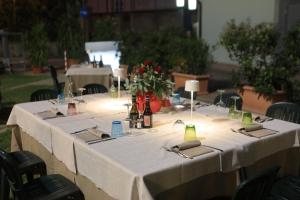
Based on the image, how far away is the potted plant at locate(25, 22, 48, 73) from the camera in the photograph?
12289 mm

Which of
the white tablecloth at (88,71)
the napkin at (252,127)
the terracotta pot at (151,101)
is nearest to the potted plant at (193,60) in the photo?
the white tablecloth at (88,71)

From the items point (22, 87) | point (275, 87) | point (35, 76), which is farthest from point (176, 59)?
point (35, 76)

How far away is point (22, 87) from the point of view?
9.60 metres

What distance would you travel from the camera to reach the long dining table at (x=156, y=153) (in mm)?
2268

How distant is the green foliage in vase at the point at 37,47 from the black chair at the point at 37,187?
10096 millimetres

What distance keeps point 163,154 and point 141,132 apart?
499 mm

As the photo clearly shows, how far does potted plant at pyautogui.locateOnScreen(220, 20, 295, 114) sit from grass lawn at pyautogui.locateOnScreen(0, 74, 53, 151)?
4.00m

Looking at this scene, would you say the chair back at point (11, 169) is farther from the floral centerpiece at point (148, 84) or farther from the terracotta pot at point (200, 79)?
the terracotta pot at point (200, 79)

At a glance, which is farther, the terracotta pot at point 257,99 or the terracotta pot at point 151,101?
the terracotta pot at point 257,99

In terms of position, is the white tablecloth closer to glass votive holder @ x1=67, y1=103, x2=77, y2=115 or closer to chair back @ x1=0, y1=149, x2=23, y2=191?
glass votive holder @ x1=67, y1=103, x2=77, y2=115

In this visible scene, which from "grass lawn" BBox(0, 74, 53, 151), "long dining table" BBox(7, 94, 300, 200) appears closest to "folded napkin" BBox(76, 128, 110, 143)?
"long dining table" BBox(7, 94, 300, 200)

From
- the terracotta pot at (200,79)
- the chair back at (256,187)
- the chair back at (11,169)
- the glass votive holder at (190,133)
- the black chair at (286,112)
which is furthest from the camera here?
the terracotta pot at (200,79)

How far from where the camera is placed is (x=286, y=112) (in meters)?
3.67

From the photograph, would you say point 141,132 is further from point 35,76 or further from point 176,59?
point 35,76
